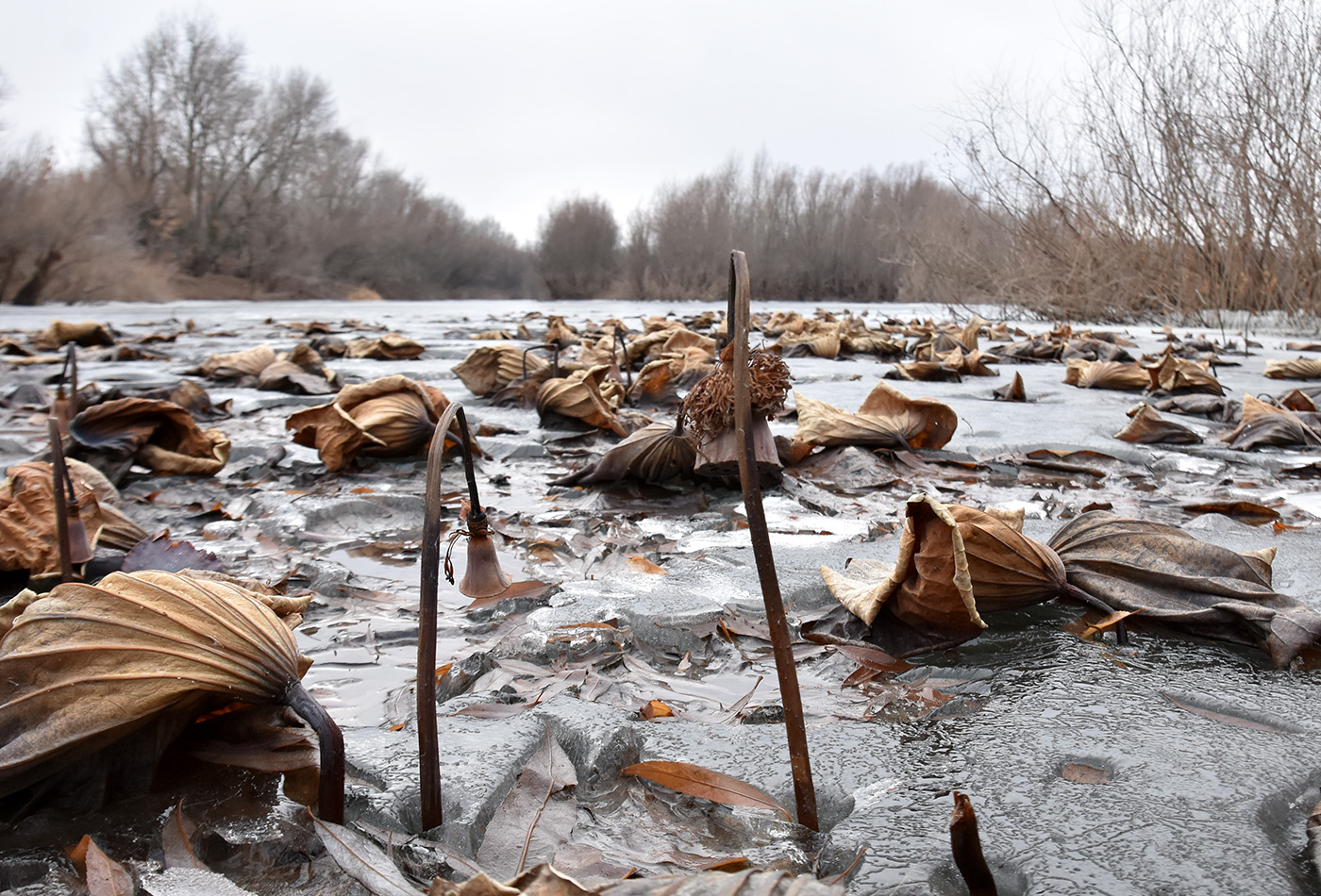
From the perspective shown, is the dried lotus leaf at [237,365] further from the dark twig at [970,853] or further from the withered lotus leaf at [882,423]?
the dark twig at [970,853]

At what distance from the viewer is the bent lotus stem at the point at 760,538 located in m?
0.65

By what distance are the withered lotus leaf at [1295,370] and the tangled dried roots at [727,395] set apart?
16.3 feet

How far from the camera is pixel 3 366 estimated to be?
5473 millimetres

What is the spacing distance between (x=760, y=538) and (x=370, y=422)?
6.97 feet

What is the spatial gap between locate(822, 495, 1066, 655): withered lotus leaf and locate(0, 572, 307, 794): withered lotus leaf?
0.77 metres

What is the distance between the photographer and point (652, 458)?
2.30m

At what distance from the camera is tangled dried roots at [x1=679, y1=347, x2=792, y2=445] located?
2.89 ft

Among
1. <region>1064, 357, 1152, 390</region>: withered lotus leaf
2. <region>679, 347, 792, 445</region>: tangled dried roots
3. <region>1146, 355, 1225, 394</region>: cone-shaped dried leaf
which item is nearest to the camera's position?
<region>679, 347, 792, 445</region>: tangled dried roots

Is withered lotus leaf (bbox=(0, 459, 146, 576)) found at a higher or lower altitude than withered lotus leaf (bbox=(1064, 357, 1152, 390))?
lower

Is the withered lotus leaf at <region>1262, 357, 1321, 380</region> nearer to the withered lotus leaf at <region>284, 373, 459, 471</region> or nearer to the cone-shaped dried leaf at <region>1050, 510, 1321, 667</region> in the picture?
the cone-shaped dried leaf at <region>1050, 510, 1321, 667</region>

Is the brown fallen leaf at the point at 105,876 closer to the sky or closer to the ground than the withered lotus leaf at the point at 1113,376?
closer to the ground

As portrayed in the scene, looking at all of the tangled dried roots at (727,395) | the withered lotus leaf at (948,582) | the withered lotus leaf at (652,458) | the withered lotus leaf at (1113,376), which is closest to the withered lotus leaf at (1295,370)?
the withered lotus leaf at (1113,376)

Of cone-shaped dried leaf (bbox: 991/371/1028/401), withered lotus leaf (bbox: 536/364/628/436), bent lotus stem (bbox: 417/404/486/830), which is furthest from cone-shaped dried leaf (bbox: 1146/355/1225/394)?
bent lotus stem (bbox: 417/404/486/830)

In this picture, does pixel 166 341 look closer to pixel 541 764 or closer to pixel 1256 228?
pixel 541 764
